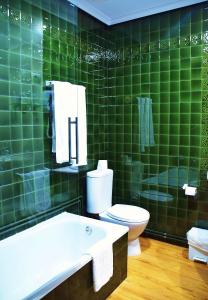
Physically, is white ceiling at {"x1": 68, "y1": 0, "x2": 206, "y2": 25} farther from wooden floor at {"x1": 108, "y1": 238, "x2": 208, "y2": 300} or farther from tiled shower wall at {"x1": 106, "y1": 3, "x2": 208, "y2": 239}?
wooden floor at {"x1": 108, "y1": 238, "x2": 208, "y2": 300}

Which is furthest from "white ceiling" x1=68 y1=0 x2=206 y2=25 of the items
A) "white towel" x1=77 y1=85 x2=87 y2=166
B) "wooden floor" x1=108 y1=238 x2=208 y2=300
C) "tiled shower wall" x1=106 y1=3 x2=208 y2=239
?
"wooden floor" x1=108 y1=238 x2=208 y2=300

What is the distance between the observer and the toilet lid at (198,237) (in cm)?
240

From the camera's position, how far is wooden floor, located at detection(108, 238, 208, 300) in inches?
82.4

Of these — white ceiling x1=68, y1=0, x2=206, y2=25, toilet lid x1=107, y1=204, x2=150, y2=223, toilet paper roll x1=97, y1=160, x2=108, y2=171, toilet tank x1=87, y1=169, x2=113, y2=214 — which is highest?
white ceiling x1=68, y1=0, x2=206, y2=25

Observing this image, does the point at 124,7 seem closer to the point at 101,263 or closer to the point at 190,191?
the point at 190,191

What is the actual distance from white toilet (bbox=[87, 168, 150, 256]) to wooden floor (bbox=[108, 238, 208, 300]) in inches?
8.1

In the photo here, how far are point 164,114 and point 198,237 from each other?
1280 millimetres

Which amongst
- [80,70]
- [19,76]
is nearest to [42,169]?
[19,76]

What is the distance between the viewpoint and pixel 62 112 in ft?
7.93

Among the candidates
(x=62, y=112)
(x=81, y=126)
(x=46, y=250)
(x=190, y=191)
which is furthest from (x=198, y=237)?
(x=62, y=112)

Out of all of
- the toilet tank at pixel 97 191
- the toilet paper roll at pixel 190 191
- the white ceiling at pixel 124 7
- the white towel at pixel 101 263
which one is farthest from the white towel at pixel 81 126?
the toilet paper roll at pixel 190 191

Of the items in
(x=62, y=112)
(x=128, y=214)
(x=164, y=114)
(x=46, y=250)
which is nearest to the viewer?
(x=46, y=250)

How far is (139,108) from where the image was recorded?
9.87ft

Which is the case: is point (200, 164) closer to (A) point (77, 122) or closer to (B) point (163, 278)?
(B) point (163, 278)
